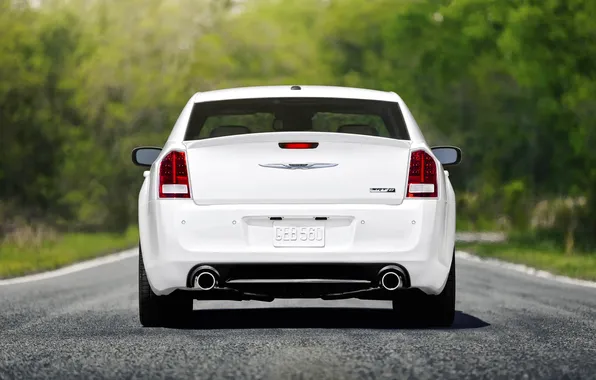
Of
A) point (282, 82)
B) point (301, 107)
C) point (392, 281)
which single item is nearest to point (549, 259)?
point (301, 107)

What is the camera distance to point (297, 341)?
9.56 metres

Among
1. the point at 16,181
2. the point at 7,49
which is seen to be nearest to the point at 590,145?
the point at 16,181

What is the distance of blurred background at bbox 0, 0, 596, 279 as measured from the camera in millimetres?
31906

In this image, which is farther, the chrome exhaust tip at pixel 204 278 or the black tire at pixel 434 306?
the black tire at pixel 434 306

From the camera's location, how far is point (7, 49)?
47.7 m

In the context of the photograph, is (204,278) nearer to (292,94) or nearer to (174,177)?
(174,177)

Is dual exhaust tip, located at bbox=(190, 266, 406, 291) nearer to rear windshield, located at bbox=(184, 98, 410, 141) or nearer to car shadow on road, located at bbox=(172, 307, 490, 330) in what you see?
car shadow on road, located at bbox=(172, 307, 490, 330)

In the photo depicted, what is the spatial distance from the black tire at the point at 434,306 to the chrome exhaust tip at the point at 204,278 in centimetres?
146

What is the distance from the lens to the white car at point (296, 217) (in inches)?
→ 384

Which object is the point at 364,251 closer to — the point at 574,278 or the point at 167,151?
the point at 167,151

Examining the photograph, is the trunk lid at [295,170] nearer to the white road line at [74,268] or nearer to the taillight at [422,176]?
the taillight at [422,176]

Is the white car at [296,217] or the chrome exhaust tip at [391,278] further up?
the white car at [296,217]

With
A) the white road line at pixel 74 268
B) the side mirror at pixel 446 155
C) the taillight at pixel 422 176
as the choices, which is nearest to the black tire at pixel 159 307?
the taillight at pixel 422 176

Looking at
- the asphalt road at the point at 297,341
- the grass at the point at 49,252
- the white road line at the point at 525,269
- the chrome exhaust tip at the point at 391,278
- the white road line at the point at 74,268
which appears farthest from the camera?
the grass at the point at 49,252
